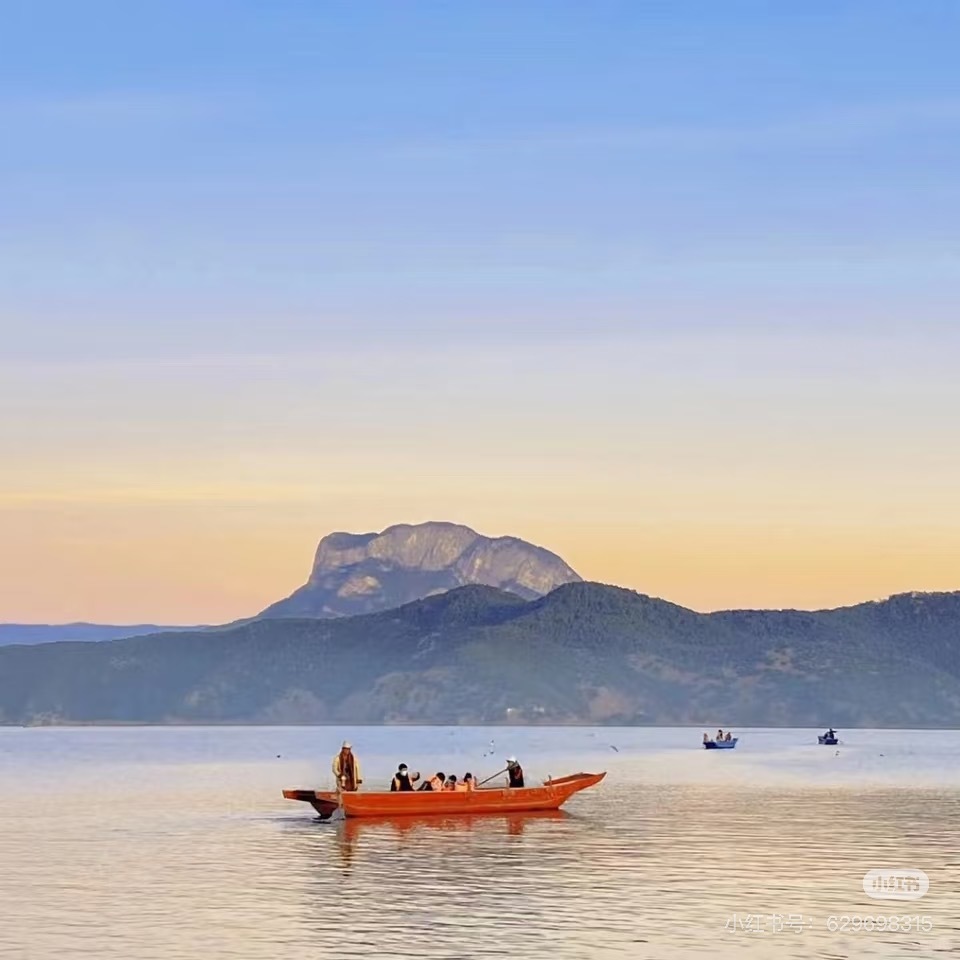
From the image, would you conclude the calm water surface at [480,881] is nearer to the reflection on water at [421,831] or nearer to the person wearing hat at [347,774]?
the reflection on water at [421,831]

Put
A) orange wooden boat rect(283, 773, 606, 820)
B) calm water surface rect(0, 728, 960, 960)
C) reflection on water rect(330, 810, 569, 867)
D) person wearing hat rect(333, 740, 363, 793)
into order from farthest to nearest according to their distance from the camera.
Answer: person wearing hat rect(333, 740, 363, 793), orange wooden boat rect(283, 773, 606, 820), reflection on water rect(330, 810, 569, 867), calm water surface rect(0, 728, 960, 960)

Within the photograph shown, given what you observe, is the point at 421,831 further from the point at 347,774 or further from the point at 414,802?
the point at 347,774

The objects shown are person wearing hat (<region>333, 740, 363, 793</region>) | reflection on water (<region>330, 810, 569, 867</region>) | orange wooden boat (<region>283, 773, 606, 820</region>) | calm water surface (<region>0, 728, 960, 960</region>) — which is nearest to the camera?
calm water surface (<region>0, 728, 960, 960</region>)

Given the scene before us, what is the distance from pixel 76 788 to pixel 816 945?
107 metres

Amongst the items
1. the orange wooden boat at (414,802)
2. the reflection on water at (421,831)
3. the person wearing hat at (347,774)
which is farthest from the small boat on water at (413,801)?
the person wearing hat at (347,774)

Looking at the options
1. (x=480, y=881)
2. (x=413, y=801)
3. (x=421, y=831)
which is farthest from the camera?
(x=413, y=801)

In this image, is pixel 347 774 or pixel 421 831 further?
pixel 347 774

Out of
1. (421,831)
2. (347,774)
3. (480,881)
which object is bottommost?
(480,881)

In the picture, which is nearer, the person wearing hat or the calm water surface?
the calm water surface

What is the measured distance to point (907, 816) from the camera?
358 ft

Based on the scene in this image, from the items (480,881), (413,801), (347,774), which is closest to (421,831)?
(413,801)

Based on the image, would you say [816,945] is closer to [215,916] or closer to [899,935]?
[899,935]

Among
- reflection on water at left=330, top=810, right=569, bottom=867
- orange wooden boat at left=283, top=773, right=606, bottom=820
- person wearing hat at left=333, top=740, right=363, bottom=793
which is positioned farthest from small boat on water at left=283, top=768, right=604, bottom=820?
person wearing hat at left=333, top=740, right=363, bottom=793

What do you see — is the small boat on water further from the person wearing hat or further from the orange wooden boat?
the person wearing hat
